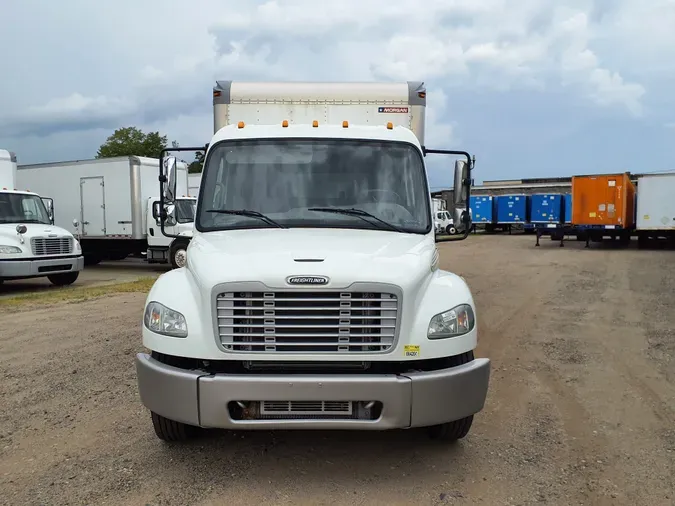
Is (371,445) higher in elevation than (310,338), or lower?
lower

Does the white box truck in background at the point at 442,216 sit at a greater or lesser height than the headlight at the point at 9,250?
greater

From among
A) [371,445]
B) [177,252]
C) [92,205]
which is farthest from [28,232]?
[371,445]

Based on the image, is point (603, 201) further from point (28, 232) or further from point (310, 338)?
point (310, 338)

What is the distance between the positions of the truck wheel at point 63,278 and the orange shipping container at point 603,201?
68.5 ft

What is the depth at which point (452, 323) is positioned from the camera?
12.9 feet

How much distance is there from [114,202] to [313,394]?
15.9 m

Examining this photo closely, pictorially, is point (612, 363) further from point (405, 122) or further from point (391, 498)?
point (391, 498)

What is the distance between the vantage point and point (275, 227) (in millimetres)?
4727

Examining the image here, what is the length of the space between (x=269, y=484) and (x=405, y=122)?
414cm

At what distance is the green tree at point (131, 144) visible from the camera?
48125mm

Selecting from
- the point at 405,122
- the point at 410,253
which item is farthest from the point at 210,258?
the point at 405,122

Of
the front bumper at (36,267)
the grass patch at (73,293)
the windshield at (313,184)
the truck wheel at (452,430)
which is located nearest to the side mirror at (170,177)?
the windshield at (313,184)

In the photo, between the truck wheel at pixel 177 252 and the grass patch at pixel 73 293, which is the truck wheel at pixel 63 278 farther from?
the truck wheel at pixel 177 252

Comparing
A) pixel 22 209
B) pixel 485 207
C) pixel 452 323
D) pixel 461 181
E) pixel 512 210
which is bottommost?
pixel 452 323
